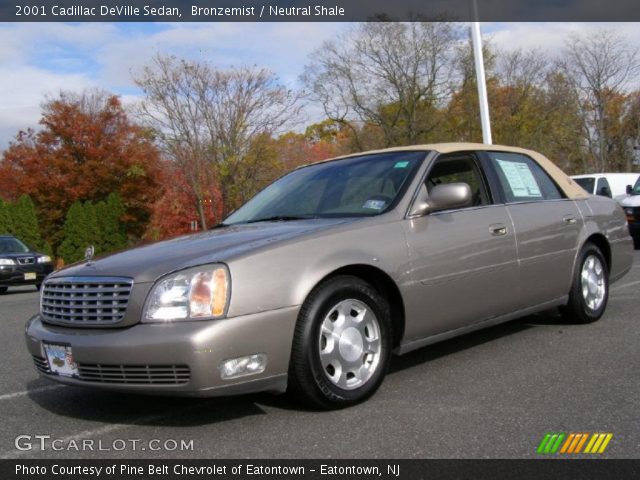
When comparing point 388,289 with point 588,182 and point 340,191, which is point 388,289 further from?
point 588,182

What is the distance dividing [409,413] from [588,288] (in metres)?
2.82

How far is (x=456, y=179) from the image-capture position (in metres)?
4.85

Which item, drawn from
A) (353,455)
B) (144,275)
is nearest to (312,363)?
(353,455)

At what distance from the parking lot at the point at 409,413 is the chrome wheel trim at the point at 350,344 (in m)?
0.18

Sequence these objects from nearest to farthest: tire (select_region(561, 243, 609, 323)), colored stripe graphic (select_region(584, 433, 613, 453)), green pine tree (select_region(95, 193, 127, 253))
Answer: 1. colored stripe graphic (select_region(584, 433, 613, 453))
2. tire (select_region(561, 243, 609, 323))
3. green pine tree (select_region(95, 193, 127, 253))

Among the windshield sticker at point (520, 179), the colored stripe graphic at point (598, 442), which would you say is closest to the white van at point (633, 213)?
the windshield sticker at point (520, 179)

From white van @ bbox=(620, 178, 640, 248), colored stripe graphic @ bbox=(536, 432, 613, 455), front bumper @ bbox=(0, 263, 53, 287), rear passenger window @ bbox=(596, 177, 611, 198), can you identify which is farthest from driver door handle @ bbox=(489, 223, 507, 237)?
rear passenger window @ bbox=(596, 177, 611, 198)

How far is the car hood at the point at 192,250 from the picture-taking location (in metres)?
3.36

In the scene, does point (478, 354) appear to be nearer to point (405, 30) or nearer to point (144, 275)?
point (144, 275)

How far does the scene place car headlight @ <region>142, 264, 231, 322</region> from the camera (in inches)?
126

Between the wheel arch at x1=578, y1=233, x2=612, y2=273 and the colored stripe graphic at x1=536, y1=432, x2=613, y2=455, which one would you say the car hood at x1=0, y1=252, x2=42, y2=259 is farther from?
the colored stripe graphic at x1=536, y1=432, x2=613, y2=455

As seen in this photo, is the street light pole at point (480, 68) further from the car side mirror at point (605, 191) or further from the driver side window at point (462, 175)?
the driver side window at point (462, 175)
